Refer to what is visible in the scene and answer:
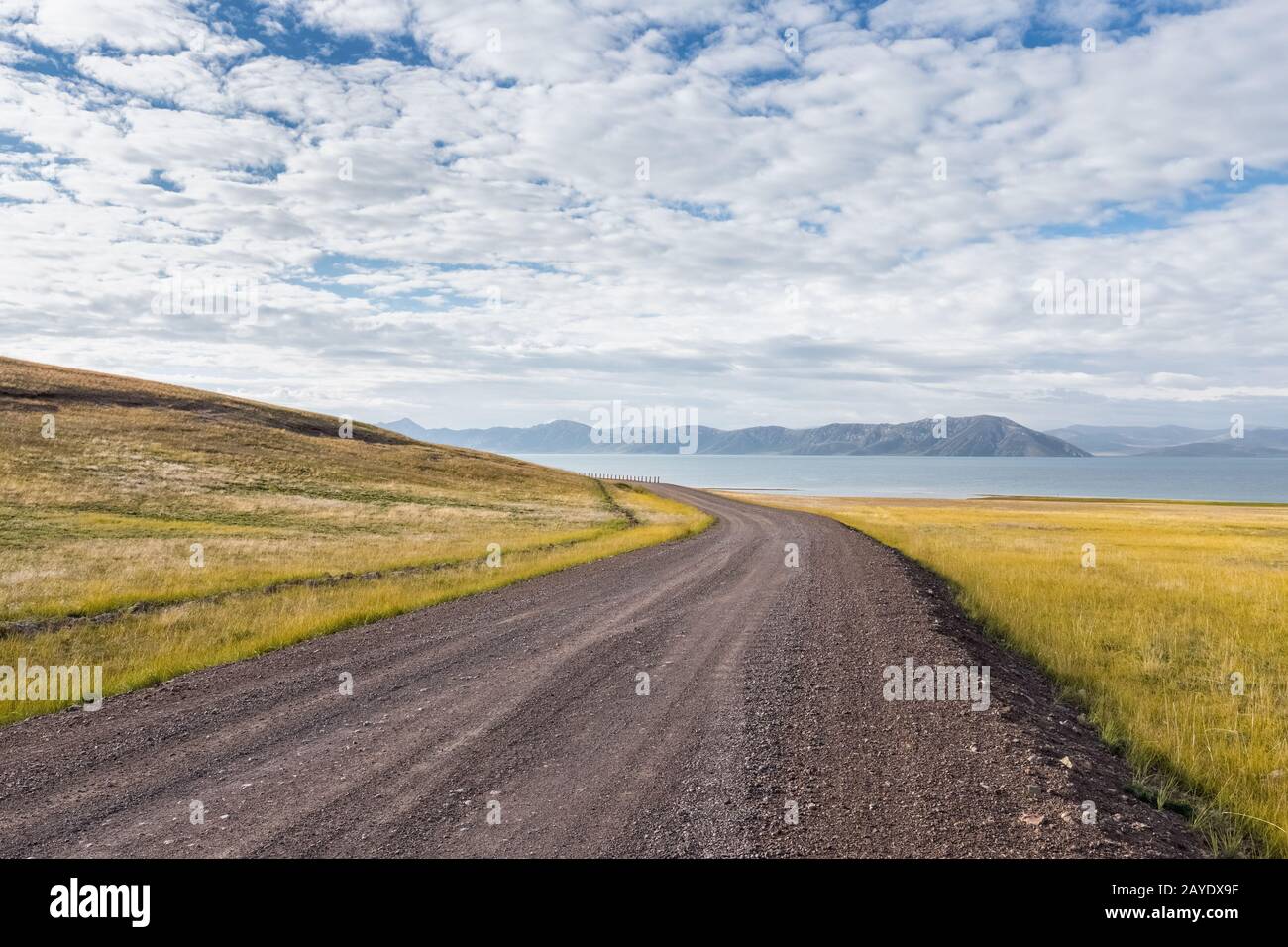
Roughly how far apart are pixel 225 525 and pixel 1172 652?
35029mm

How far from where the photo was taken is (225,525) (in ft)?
109

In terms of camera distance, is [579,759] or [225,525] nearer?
[579,759]

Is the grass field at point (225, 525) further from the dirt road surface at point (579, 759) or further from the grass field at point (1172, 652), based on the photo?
the grass field at point (1172, 652)

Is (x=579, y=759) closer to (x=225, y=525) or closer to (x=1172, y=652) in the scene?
(x=1172, y=652)

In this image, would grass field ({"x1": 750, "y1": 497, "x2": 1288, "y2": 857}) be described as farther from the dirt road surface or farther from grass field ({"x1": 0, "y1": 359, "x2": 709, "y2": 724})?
grass field ({"x1": 0, "y1": 359, "x2": 709, "y2": 724})

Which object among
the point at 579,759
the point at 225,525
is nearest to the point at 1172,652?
the point at 579,759

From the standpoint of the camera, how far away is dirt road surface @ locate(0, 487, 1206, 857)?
5.43 metres

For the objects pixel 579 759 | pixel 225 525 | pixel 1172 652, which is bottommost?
pixel 1172 652

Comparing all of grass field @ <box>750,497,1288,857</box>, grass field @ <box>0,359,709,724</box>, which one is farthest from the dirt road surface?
grass field @ <box>0,359,709,724</box>

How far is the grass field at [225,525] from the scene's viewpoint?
13633 millimetres

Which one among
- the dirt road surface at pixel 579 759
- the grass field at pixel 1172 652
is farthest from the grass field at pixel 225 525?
the grass field at pixel 1172 652
